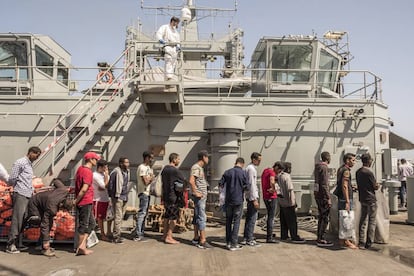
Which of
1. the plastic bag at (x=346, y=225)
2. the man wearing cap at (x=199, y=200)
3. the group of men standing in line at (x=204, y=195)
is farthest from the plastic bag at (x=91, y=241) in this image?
the plastic bag at (x=346, y=225)

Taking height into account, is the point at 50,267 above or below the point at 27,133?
below

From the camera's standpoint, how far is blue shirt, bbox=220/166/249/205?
6621 millimetres

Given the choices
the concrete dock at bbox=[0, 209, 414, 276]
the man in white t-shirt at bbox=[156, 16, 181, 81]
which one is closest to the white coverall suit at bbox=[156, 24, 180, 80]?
the man in white t-shirt at bbox=[156, 16, 181, 81]

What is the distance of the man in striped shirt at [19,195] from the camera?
6203 millimetres

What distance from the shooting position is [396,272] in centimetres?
541

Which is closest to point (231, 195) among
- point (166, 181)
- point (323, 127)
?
point (166, 181)

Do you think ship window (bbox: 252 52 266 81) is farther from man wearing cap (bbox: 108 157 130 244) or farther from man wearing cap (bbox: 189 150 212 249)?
man wearing cap (bbox: 108 157 130 244)

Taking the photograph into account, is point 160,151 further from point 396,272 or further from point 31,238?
point 396,272

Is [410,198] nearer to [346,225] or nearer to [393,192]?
[393,192]

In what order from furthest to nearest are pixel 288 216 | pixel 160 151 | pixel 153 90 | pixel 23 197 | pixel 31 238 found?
pixel 160 151 < pixel 153 90 < pixel 288 216 < pixel 31 238 < pixel 23 197

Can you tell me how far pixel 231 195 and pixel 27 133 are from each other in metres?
7.53

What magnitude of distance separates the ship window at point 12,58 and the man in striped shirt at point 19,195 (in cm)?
700

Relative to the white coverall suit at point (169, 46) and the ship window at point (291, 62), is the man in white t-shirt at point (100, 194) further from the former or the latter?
the ship window at point (291, 62)

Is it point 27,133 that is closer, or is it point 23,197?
Answer: point 23,197
